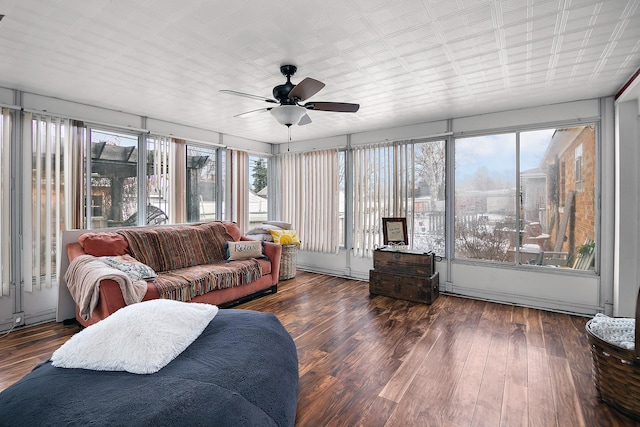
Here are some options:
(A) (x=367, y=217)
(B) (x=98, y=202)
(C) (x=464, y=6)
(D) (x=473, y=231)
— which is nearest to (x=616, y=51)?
(C) (x=464, y=6)

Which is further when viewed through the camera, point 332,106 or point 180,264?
point 180,264

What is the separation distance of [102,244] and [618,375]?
448 centimetres

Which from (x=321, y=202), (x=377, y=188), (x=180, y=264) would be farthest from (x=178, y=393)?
(x=321, y=202)

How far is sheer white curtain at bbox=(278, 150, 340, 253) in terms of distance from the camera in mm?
5465

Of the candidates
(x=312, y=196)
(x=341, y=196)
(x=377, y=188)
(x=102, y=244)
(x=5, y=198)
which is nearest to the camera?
(x=5, y=198)

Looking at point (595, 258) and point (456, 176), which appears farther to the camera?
point (456, 176)

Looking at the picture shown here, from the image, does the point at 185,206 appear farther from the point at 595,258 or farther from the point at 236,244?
the point at 595,258

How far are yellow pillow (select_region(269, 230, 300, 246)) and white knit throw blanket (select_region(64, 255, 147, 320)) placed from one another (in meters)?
2.33

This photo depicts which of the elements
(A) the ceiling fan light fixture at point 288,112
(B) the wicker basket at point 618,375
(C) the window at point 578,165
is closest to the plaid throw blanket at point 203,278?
(A) the ceiling fan light fixture at point 288,112

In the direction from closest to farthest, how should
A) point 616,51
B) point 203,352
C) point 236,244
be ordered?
point 203,352 → point 616,51 → point 236,244

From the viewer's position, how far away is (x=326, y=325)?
3.21 metres

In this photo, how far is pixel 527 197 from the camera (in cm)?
394

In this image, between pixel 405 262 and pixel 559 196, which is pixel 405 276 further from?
pixel 559 196

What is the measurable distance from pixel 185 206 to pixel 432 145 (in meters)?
3.93
